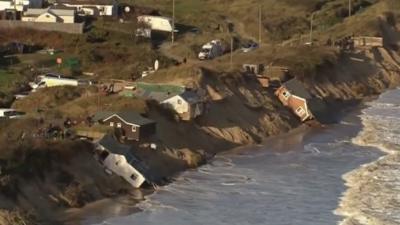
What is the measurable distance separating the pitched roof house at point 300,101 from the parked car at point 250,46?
11494 millimetres

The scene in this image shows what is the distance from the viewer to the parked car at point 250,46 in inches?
2013

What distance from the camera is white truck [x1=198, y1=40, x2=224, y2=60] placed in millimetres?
47391

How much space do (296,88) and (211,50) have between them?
11060 millimetres

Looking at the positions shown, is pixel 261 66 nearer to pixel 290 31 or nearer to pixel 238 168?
pixel 238 168

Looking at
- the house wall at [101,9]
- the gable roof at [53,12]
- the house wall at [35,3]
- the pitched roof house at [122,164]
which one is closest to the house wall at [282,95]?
the pitched roof house at [122,164]

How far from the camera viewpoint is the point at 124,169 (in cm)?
2434

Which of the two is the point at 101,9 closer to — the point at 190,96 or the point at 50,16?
the point at 50,16

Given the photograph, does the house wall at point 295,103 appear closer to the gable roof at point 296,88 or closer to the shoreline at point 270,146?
the gable roof at point 296,88

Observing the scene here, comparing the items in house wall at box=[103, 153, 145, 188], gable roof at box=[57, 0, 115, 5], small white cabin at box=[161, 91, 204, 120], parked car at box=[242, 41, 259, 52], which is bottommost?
house wall at box=[103, 153, 145, 188]

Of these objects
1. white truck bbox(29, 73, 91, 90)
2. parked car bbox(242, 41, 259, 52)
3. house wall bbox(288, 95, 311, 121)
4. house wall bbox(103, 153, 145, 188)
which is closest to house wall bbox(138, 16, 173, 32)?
parked car bbox(242, 41, 259, 52)

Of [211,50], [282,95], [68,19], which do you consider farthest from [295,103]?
[68,19]

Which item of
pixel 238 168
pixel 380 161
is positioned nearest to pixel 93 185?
pixel 238 168

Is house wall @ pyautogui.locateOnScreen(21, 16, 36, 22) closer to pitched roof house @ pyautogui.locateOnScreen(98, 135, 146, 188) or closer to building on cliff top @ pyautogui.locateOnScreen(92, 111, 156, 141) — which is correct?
building on cliff top @ pyautogui.locateOnScreen(92, 111, 156, 141)

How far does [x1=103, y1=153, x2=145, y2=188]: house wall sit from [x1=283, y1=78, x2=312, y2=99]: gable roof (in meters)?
14.1
